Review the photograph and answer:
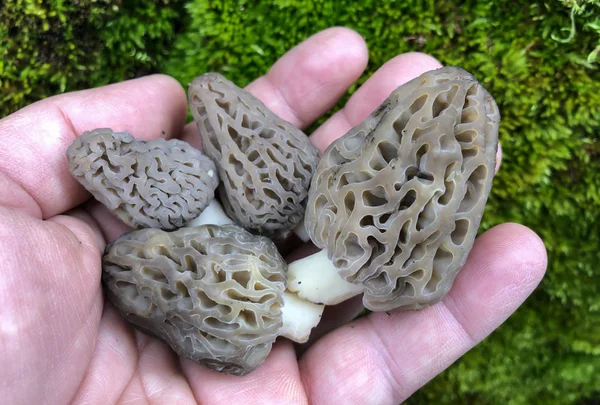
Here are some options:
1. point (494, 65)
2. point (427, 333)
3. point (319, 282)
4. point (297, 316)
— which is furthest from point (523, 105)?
point (297, 316)

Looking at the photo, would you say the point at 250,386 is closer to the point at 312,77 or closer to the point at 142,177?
the point at 142,177

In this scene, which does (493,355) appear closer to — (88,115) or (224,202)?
(224,202)

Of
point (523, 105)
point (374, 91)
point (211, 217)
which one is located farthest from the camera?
point (374, 91)

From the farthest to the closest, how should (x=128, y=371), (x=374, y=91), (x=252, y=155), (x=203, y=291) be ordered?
(x=374, y=91), (x=252, y=155), (x=128, y=371), (x=203, y=291)

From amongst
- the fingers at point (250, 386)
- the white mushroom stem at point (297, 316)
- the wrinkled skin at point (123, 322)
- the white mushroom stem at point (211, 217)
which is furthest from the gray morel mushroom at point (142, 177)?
the fingers at point (250, 386)

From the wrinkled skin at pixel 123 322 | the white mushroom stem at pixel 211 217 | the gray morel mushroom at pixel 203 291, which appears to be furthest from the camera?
the white mushroom stem at pixel 211 217

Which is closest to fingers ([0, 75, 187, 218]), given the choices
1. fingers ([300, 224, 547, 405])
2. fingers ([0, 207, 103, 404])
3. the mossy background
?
fingers ([0, 207, 103, 404])

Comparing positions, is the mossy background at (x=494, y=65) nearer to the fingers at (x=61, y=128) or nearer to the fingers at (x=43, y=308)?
the fingers at (x=61, y=128)
